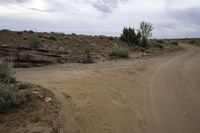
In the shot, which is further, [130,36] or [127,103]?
[130,36]

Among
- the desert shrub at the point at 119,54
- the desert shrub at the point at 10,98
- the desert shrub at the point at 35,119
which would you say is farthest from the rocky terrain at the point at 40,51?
the desert shrub at the point at 35,119

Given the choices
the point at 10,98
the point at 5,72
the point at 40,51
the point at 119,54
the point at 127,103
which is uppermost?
the point at 5,72

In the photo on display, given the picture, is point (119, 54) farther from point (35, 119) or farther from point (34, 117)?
point (35, 119)

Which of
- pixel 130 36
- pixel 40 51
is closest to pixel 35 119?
pixel 40 51

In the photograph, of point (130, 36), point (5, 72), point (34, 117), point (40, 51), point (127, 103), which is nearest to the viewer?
point (34, 117)

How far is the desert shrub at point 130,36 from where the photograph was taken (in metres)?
37.1

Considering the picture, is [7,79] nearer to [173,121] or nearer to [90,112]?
[90,112]

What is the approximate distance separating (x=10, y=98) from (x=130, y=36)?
97.5 ft

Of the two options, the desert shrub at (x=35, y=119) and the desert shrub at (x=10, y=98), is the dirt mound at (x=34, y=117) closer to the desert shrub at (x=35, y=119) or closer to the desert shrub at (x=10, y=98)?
the desert shrub at (x=35, y=119)

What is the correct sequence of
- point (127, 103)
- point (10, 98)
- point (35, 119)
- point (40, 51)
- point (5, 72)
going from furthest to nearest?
1. point (40, 51)
2. point (5, 72)
3. point (127, 103)
4. point (10, 98)
5. point (35, 119)

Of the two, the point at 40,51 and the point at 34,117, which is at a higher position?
the point at 34,117

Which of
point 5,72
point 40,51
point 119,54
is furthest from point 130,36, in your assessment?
point 5,72

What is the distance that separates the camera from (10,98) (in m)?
8.53

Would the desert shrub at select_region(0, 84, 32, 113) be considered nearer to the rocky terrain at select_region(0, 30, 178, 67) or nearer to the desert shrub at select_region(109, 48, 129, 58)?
the rocky terrain at select_region(0, 30, 178, 67)
